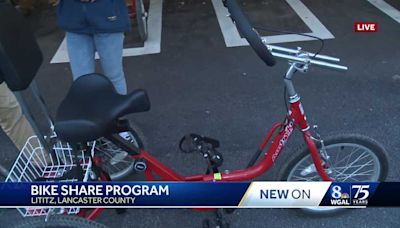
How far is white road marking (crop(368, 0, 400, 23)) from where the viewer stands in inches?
207

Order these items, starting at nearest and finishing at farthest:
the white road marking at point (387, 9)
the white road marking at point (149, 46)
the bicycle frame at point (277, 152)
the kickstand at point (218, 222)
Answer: the bicycle frame at point (277, 152), the kickstand at point (218, 222), the white road marking at point (149, 46), the white road marking at point (387, 9)

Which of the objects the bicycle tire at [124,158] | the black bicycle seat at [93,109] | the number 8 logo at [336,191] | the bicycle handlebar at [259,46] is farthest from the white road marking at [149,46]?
the number 8 logo at [336,191]

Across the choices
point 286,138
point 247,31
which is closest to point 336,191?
point 286,138

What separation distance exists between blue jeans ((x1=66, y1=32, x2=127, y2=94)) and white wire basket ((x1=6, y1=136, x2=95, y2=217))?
2.35ft

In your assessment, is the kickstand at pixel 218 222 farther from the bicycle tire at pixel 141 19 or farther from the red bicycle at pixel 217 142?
the bicycle tire at pixel 141 19

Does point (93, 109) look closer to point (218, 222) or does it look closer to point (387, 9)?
point (218, 222)

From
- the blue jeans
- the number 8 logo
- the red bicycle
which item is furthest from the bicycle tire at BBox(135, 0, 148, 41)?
the number 8 logo

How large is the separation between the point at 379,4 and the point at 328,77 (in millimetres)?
2828

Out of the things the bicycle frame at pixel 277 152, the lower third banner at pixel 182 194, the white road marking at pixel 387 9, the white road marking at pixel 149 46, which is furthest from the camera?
the white road marking at pixel 387 9

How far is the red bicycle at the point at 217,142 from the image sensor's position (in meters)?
1.60

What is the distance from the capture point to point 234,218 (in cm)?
237

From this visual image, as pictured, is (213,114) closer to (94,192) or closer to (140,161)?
Result: (140,161)

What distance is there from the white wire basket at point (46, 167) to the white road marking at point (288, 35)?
3.24 m

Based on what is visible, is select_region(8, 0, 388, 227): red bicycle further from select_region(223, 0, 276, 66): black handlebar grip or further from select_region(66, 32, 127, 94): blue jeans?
select_region(66, 32, 127, 94): blue jeans
